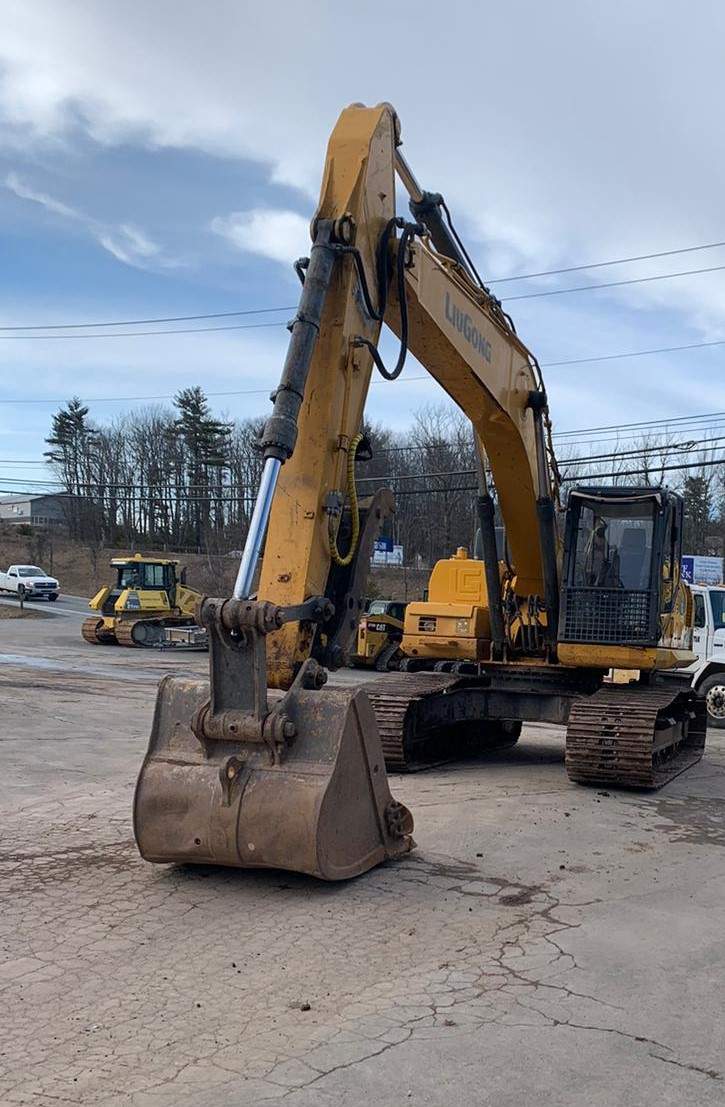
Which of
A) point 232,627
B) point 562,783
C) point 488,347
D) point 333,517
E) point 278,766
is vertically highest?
point 488,347

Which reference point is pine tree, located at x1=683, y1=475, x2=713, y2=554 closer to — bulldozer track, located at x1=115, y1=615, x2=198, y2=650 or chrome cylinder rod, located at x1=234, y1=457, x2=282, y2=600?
bulldozer track, located at x1=115, y1=615, x2=198, y2=650

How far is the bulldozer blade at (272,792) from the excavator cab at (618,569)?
4.61 meters

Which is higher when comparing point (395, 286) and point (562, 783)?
point (395, 286)

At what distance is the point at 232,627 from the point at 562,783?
16.7ft

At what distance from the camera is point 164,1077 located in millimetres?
3678

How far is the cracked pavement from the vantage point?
12.2 ft

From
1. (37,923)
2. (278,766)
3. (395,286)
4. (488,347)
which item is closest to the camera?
(37,923)

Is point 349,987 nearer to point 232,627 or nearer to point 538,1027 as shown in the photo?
point 538,1027

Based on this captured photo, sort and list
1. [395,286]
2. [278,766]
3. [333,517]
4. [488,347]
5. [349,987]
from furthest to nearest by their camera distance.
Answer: [488,347]
[395,286]
[333,517]
[278,766]
[349,987]

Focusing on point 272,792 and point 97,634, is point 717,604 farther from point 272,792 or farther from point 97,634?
point 97,634

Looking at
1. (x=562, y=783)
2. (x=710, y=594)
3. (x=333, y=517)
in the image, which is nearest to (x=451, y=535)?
(x=710, y=594)

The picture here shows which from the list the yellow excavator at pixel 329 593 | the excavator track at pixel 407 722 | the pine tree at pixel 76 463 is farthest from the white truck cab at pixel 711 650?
the pine tree at pixel 76 463

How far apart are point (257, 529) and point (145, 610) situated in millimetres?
25744

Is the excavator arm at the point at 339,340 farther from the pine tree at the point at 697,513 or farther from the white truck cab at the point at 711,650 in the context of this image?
the pine tree at the point at 697,513
